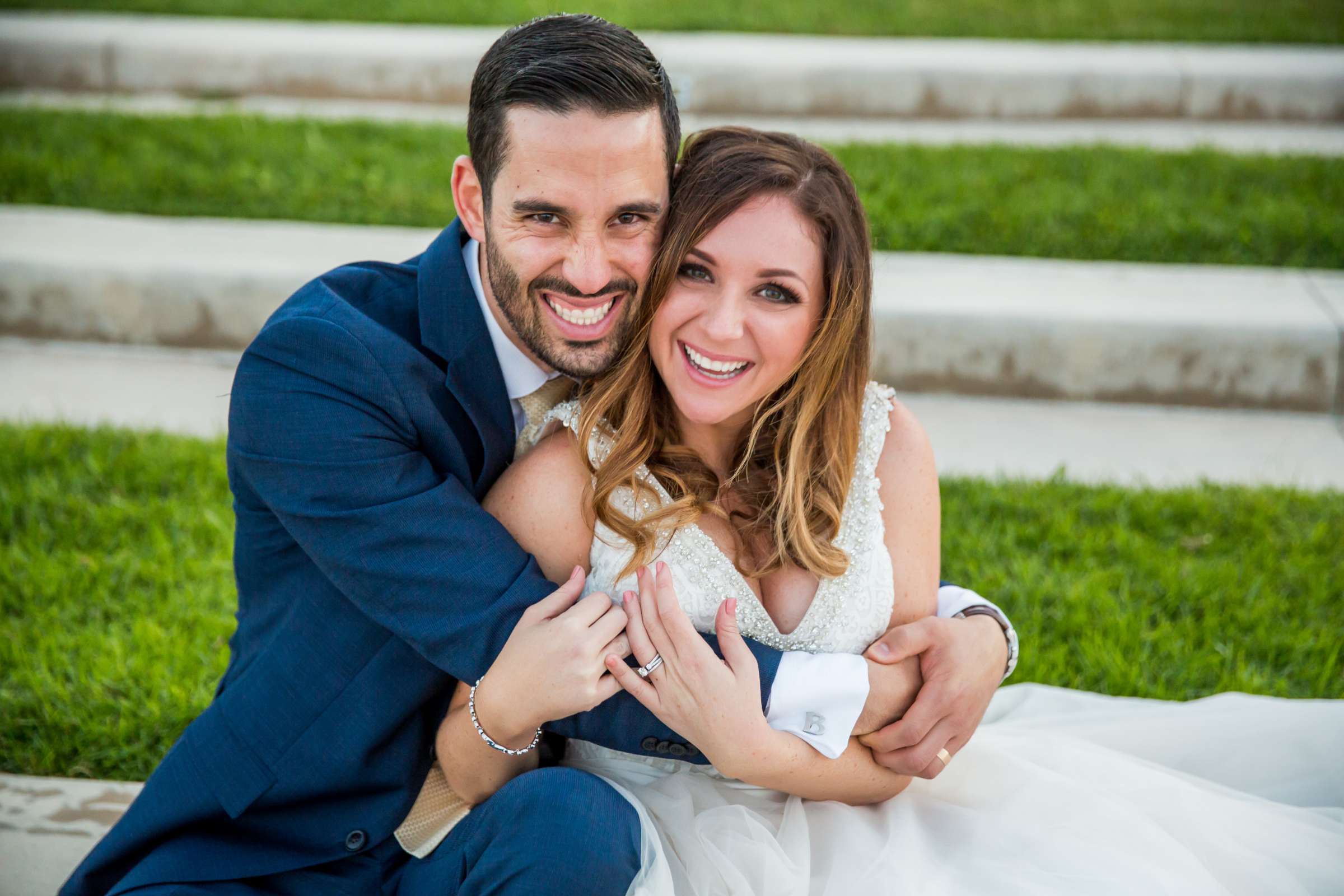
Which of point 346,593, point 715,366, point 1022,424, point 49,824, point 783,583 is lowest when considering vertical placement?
point 49,824

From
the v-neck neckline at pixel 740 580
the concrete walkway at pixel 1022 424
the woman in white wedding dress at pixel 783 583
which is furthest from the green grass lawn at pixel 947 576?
the v-neck neckline at pixel 740 580

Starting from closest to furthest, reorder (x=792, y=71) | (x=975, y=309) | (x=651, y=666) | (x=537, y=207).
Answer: (x=651, y=666) → (x=537, y=207) → (x=975, y=309) → (x=792, y=71)

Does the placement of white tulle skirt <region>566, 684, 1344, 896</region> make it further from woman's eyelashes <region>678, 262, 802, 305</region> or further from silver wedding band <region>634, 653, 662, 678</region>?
woman's eyelashes <region>678, 262, 802, 305</region>

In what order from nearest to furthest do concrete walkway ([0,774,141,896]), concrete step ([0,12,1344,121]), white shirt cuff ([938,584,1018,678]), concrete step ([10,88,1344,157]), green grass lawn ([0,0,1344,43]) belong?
1. white shirt cuff ([938,584,1018,678])
2. concrete walkway ([0,774,141,896])
3. concrete step ([10,88,1344,157])
4. concrete step ([0,12,1344,121])
5. green grass lawn ([0,0,1344,43])

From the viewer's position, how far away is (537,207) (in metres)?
2.18

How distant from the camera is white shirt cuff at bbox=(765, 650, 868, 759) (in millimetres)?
2078

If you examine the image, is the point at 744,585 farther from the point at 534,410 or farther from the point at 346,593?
the point at 346,593

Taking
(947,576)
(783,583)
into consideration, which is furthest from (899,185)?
(783,583)

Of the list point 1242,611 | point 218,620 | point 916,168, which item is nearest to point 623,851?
point 218,620

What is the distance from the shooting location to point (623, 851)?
1970 mm

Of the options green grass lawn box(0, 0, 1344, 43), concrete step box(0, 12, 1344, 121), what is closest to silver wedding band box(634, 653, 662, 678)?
concrete step box(0, 12, 1344, 121)

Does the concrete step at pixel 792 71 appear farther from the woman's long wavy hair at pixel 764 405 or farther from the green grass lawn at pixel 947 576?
the woman's long wavy hair at pixel 764 405

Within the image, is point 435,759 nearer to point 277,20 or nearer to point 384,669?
point 384,669

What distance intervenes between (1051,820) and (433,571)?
47.5 inches
